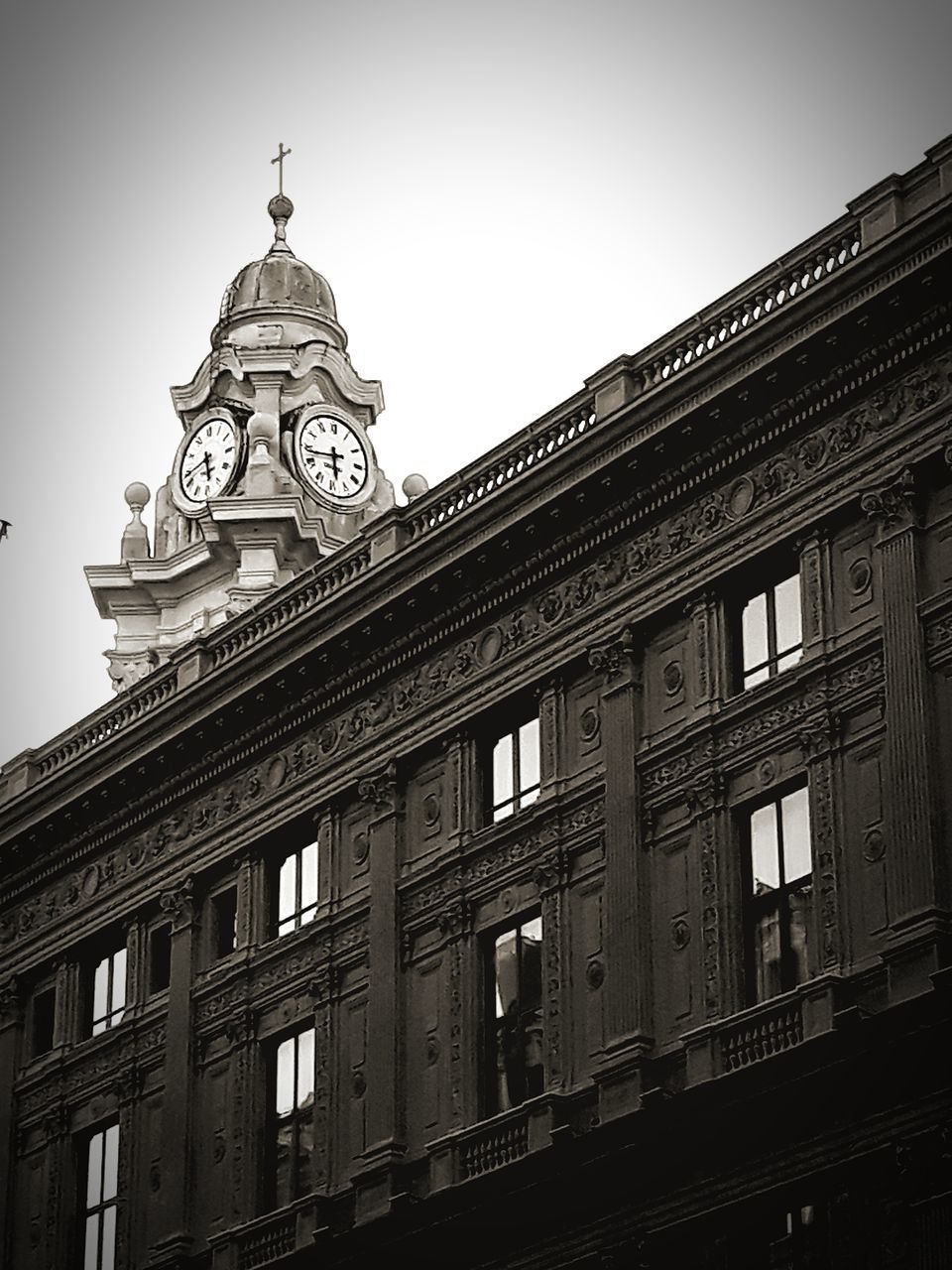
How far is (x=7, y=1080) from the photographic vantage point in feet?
211

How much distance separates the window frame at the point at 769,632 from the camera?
50.3 meters

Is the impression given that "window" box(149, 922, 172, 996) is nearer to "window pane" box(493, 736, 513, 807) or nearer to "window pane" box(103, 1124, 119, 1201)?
"window pane" box(103, 1124, 119, 1201)

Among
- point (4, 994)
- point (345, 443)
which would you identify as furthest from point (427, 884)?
point (345, 443)

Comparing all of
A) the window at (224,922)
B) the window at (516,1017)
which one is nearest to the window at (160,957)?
the window at (224,922)

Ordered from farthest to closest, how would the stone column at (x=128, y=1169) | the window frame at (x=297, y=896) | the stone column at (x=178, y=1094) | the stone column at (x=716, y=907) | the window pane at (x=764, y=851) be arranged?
the stone column at (x=128, y=1169) < the window frame at (x=297, y=896) < the stone column at (x=178, y=1094) < the window pane at (x=764, y=851) < the stone column at (x=716, y=907)

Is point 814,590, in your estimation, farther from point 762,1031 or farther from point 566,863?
point 762,1031

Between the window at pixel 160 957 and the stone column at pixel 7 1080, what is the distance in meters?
4.12

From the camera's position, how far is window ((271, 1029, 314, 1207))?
5647cm

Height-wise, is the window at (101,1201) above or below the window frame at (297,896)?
below

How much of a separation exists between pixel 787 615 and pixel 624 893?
464 cm

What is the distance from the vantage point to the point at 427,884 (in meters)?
55.5

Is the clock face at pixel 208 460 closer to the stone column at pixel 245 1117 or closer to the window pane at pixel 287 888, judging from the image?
the window pane at pixel 287 888

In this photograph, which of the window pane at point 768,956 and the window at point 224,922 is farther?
the window at point 224,922

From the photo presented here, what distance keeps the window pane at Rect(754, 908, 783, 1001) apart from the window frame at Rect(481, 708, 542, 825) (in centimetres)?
575
